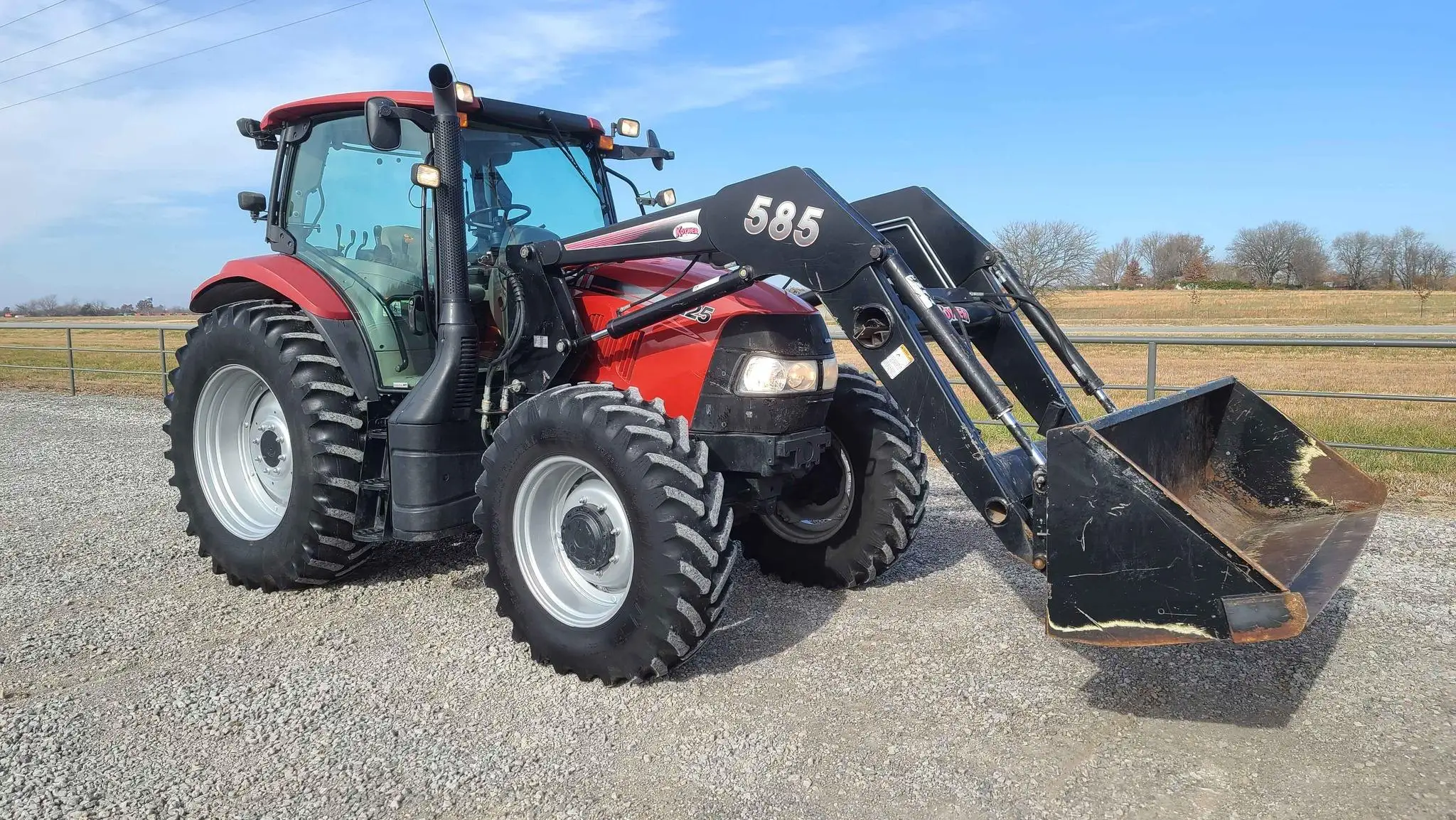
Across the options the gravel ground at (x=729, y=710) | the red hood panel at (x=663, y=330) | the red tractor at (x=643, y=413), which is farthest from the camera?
the red hood panel at (x=663, y=330)

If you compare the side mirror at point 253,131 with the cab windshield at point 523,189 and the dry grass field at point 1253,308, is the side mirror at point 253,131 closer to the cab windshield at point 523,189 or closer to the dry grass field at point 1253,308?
the cab windshield at point 523,189

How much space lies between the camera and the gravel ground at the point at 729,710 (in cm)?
298

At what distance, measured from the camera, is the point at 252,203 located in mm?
5344

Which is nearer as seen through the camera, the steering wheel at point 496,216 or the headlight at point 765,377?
the headlight at point 765,377

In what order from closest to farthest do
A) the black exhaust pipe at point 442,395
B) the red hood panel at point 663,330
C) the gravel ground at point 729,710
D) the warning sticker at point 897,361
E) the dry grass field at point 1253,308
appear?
the gravel ground at point 729,710 → the warning sticker at point 897,361 → the red hood panel at point 663,330 → the black exhaust pipe at point 442,395 → the dry grass field at point 1253,308

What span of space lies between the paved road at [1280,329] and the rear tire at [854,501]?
67.2 feet

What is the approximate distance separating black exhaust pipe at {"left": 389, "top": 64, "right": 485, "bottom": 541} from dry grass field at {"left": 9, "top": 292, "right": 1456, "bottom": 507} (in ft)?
20.8

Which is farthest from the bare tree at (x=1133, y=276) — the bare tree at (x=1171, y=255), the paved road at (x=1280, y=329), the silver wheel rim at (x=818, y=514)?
the silver wheel rim at (x=818, y=514)

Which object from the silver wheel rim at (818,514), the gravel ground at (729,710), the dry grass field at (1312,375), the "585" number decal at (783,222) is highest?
the "585" number decal at (783,222)

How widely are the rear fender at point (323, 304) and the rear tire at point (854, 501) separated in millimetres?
2095

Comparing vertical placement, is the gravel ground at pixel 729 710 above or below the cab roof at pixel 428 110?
below

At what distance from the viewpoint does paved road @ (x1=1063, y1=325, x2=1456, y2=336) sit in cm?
2467

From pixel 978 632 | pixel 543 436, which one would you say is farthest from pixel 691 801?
pixel 978 632

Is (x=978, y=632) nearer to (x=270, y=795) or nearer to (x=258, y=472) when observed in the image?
(x=270, y=795)
